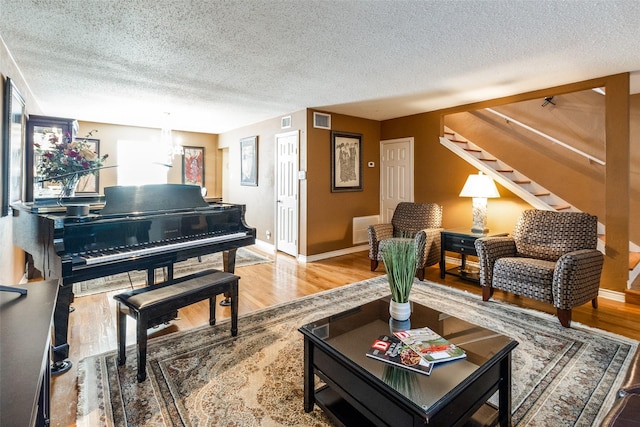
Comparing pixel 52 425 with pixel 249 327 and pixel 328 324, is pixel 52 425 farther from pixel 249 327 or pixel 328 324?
pixel 328 324

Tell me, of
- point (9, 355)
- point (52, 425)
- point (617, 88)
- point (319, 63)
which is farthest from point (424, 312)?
point (617, 88)

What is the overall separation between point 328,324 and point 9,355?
1.31 m

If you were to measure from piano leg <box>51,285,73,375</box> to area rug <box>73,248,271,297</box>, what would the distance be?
126 centimetres

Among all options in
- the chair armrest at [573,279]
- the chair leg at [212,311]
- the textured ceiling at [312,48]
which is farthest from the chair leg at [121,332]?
the chair armrest at [573,279]

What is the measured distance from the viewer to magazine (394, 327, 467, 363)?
1.41 metres

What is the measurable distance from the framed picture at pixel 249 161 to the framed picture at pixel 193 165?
1395 mm

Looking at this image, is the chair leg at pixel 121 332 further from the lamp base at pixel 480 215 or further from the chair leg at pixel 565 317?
the lamp base at pixel 480 215

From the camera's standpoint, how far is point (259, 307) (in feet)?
10.1

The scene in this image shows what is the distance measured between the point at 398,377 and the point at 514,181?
3.98 m

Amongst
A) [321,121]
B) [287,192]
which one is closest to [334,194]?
[287,192]

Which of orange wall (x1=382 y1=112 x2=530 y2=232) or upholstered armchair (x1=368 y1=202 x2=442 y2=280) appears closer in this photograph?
upholstered armchair (x1=368 y1=202 x2=442 y2=280)

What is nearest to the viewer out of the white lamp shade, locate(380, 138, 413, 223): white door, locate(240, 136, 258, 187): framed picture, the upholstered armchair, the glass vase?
the glass vase

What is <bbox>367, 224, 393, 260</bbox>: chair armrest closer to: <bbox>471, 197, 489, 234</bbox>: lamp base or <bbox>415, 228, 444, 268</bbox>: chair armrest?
<bbox>415, 228, 444, 268</bbox>: chair armrest

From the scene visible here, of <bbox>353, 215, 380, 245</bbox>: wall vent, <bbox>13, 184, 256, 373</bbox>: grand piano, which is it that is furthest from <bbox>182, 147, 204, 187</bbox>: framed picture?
<bbox>353, 215, 380, 245</bbox>: wall vent
